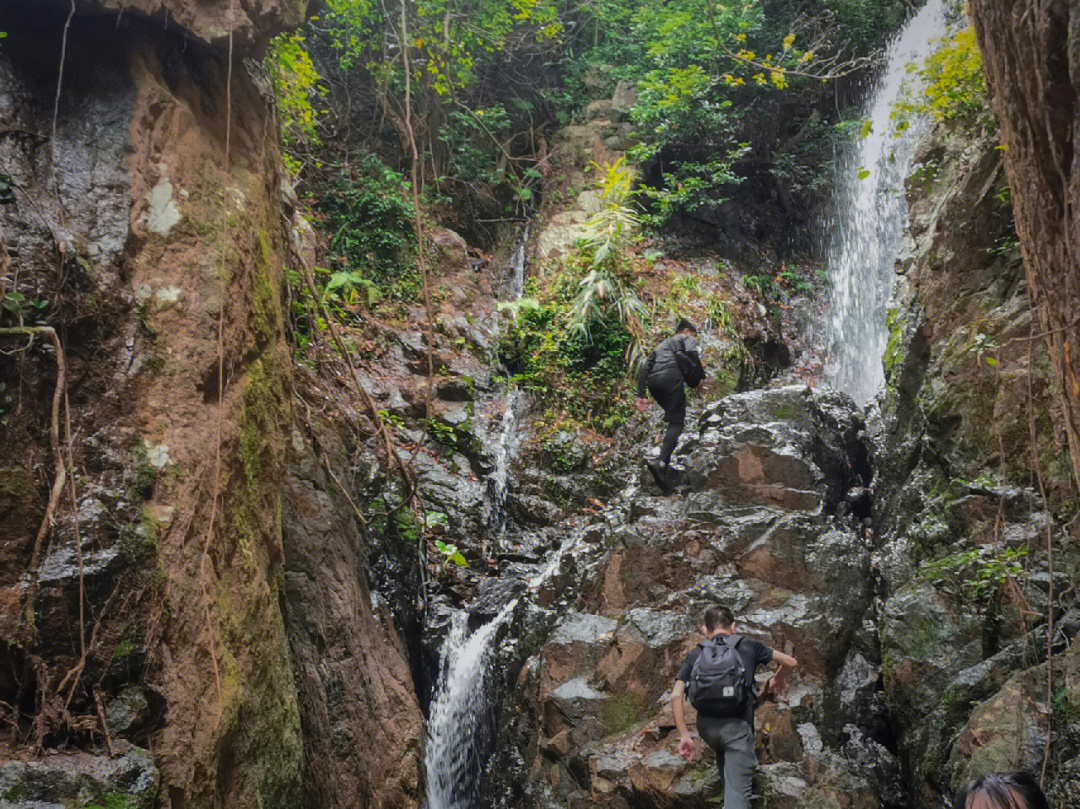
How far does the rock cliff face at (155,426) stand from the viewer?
388cm

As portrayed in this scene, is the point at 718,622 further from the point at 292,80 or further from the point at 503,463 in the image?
the point at 292,80

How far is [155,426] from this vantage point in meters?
4.45

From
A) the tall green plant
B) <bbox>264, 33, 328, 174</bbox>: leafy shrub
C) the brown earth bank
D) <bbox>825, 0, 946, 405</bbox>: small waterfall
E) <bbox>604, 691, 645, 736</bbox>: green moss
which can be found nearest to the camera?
the brown earth bank

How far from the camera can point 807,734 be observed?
600 cm

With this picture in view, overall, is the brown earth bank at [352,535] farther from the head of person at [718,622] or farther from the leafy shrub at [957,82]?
the head of person at [718,622]

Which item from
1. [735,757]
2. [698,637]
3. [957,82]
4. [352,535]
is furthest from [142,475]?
[957,82]

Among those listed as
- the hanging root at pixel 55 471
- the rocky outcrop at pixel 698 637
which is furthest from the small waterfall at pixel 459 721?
the hanging root at pixel 55 471

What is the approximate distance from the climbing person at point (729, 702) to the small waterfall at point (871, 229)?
35.1ft

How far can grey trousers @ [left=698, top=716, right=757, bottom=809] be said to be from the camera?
15.9 feet

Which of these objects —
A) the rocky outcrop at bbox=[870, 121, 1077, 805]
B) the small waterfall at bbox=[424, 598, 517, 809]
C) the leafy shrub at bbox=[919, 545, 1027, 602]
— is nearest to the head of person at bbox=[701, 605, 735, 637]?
the rocky outcrop at bbox=[870, 121, 1077, 805]

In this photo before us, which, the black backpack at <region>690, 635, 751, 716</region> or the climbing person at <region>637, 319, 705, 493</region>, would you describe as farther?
the climbing person at <region>637, 319, 705, 493</region>

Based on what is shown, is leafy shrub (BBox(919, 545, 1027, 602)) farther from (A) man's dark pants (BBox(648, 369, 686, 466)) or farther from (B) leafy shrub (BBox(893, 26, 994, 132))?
(B) leafy shrub (BBox(893, 26, 994, 132))

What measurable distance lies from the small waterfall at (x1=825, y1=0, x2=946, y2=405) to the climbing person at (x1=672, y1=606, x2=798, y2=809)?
10.7 meters

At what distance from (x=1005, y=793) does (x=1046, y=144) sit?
6.98ft
